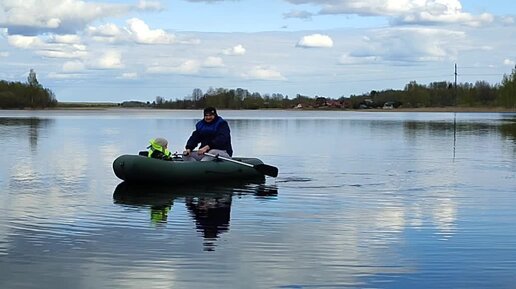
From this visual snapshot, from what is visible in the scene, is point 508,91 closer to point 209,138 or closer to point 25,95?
point 25,95

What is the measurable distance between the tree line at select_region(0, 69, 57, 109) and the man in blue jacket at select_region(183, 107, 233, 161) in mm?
115865

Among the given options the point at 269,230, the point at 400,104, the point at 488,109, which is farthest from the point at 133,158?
the point at 400,104

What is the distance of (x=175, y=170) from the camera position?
1656cm

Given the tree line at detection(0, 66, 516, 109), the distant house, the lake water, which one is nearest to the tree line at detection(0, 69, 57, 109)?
the tree line at detection(0, 66, 516, 109)

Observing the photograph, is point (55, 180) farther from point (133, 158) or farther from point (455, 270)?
point (455, 270)

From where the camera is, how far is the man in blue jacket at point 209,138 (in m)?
17.6

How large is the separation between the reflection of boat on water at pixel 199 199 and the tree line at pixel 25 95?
116619 mm

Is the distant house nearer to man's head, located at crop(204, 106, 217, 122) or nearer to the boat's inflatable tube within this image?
man's head, located at crop(204, 106, 217, 122)

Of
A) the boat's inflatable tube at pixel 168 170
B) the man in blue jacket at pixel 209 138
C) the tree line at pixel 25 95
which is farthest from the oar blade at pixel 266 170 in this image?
the tree line at pixel 25 95

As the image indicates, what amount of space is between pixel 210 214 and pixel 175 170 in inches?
141

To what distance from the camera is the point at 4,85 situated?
131 m

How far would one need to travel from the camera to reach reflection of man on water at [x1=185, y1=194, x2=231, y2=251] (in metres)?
11.4

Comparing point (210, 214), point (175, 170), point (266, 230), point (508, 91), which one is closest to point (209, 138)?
point (175, 170)

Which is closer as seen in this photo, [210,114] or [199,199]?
[199,199]
